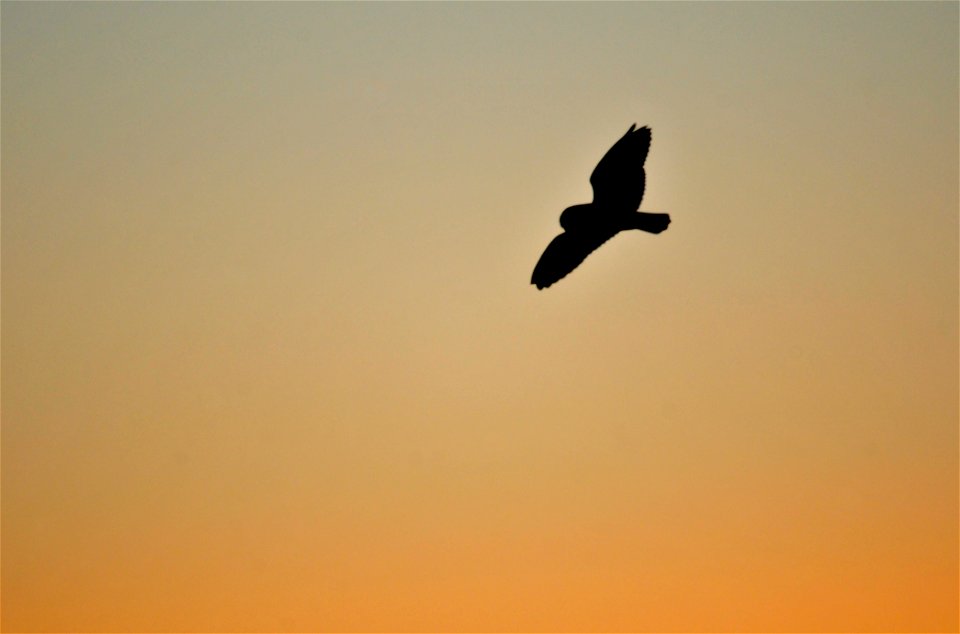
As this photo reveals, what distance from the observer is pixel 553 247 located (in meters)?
20.3

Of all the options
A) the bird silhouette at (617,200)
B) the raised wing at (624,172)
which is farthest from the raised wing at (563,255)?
the raised wing at (624,172)

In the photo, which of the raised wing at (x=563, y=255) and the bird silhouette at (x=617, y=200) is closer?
the bird silhouette at (x=617, y=200)

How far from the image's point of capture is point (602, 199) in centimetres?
1941

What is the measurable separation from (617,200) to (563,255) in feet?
4.18

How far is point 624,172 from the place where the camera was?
1917cm

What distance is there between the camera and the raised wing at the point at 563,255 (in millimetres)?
20047

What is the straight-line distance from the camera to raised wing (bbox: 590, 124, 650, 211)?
19141 millimetres

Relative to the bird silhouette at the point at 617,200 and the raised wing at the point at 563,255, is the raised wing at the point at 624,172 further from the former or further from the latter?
the raised wing at the point at 563,255

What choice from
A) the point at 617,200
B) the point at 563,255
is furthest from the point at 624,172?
the point at 563,255

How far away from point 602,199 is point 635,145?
2.61 feet

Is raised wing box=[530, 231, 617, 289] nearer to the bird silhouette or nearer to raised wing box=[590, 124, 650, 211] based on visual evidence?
the bird silhouette

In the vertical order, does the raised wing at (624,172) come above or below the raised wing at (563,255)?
above

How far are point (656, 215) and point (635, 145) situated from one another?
2.95 feet

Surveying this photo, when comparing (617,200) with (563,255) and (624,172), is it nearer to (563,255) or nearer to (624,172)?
(624,172)
